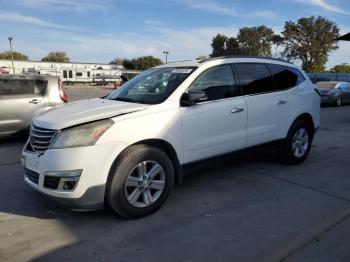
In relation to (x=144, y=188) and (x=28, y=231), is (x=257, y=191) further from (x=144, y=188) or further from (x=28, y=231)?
(x=28, y=231)

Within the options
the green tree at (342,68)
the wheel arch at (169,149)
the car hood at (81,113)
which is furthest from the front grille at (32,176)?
the green tree at (342,68)

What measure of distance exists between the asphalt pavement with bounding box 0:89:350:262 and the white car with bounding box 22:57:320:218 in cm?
34

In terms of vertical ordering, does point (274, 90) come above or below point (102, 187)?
above

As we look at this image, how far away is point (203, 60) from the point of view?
4.88m

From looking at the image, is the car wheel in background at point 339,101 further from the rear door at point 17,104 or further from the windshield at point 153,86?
the windshield at point 153,86

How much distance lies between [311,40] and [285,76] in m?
66.1

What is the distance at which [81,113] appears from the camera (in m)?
3.96

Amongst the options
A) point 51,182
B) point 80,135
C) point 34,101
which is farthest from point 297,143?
Answer: point 34,101

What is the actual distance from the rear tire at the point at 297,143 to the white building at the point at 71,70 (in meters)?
55.1

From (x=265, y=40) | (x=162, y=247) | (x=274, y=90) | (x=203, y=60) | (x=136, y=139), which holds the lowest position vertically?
(x=162, y=247)

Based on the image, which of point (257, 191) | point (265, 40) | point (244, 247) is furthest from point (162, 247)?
point (265, 40)

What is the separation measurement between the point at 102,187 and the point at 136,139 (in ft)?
1.96

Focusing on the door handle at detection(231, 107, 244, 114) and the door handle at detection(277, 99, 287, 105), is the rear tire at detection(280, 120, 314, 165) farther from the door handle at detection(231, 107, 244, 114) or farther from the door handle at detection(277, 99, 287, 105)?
the door handle at detection(231, 107, 244, 114)

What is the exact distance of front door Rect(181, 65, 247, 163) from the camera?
172 inches
